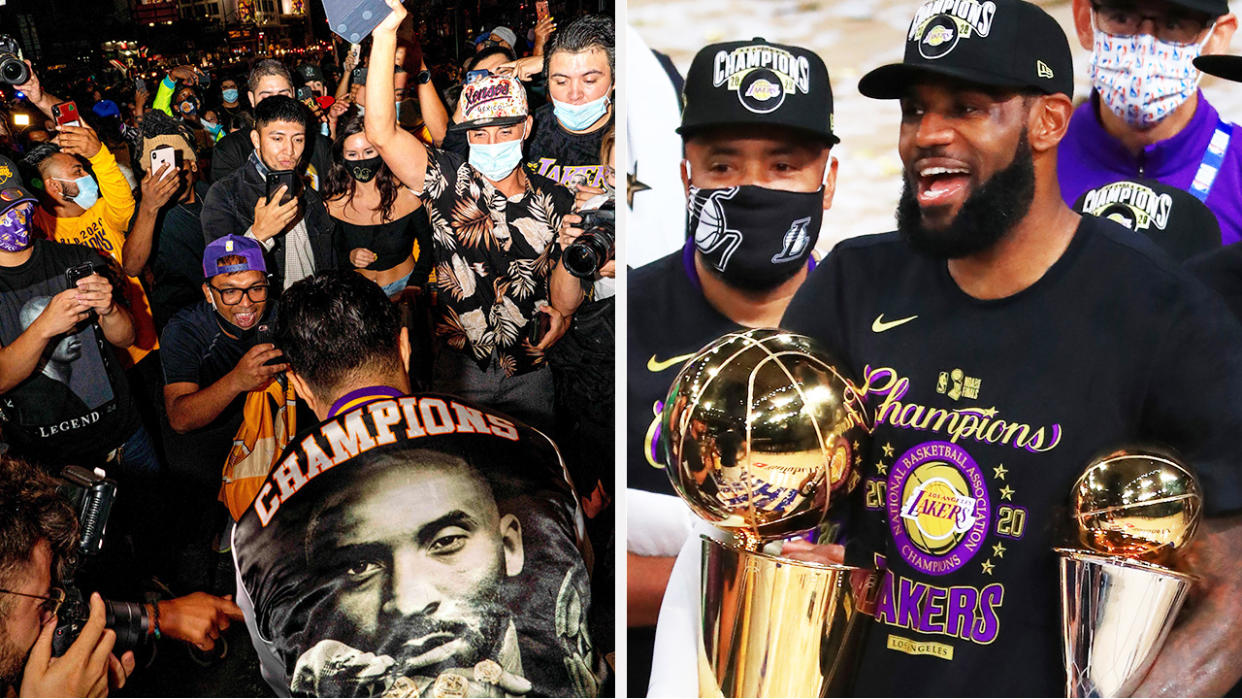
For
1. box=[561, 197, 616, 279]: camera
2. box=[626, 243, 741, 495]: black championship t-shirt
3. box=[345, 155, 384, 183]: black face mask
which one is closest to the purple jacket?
box=[626, 243, 741, 495]: black championship t-shirt

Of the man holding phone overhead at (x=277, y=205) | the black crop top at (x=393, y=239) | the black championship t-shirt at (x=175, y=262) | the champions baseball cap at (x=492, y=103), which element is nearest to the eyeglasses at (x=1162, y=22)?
the champions baseball cap at (x=492, y=103)

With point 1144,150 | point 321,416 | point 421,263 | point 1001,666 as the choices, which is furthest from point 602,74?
A: point 1001,666

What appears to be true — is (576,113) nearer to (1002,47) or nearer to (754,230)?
(754,230)

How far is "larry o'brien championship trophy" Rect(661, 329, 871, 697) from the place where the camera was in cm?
139

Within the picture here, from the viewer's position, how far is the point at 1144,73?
1.43 meters

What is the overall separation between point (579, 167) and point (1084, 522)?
1176mm

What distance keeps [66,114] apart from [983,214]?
5.55 feet

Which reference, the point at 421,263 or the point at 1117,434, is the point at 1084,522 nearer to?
the point at 1117,434

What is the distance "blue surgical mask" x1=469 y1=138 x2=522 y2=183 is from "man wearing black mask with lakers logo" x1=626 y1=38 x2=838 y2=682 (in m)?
0.52

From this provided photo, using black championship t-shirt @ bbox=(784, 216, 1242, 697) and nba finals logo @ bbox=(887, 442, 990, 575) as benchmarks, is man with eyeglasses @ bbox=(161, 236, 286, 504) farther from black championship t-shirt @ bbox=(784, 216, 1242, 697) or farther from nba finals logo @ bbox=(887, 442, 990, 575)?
nba finals logo @ bbox=(887, 442, 990, 575)

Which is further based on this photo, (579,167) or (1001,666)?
(579,167)

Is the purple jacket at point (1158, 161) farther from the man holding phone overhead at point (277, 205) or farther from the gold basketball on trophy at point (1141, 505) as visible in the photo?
the man holding phone overhead at point (277, 205)

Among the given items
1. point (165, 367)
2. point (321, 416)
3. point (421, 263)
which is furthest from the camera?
point (421, 263)

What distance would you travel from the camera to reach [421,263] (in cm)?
214
